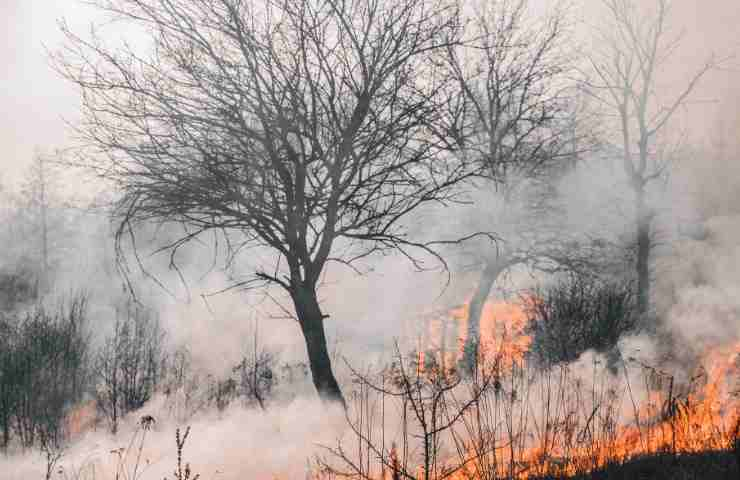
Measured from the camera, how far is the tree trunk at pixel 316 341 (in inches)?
192

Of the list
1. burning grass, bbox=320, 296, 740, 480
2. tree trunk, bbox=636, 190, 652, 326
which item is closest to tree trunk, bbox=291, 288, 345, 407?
burning grass, bbox=320, 296, 740, 480

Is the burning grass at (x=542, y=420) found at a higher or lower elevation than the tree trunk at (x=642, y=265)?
lower

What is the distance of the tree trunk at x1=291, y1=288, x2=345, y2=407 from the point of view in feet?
16.0

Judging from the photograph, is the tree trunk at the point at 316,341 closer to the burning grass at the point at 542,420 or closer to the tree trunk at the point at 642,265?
the burning grass at the point at 542,420

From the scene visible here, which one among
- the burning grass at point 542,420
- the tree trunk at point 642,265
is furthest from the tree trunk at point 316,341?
the tree trunk at point 642,265

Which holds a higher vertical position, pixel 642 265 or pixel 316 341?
pixel 642 265

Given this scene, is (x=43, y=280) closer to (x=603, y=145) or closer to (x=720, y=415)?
(x=603, y=145)

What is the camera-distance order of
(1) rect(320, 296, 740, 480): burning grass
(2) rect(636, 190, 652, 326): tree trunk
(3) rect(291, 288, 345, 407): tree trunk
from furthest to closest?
1. (2) rect(636, 190, 652, 326): tree trunk
2. (3) rect(291, 288, 345, 407): tree trunk
3. (1) rect(320, 296, 740, 480): burning grass

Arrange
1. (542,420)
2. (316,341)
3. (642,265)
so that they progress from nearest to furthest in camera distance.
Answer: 1. (542,420)
2. (316,341)
3. (642,265)

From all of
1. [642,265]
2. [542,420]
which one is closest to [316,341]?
[542,420]

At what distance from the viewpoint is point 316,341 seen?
16.1 ft

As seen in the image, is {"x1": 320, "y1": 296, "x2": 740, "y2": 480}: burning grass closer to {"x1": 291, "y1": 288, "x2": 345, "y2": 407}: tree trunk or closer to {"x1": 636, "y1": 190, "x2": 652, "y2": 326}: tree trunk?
{"x1": 291, "y1": 288, "x2": 345, "y2": 407}: tree trunk

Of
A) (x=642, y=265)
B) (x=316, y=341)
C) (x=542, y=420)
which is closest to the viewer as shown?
(x=542, y=420)

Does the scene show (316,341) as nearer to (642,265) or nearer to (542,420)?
(542,420)
